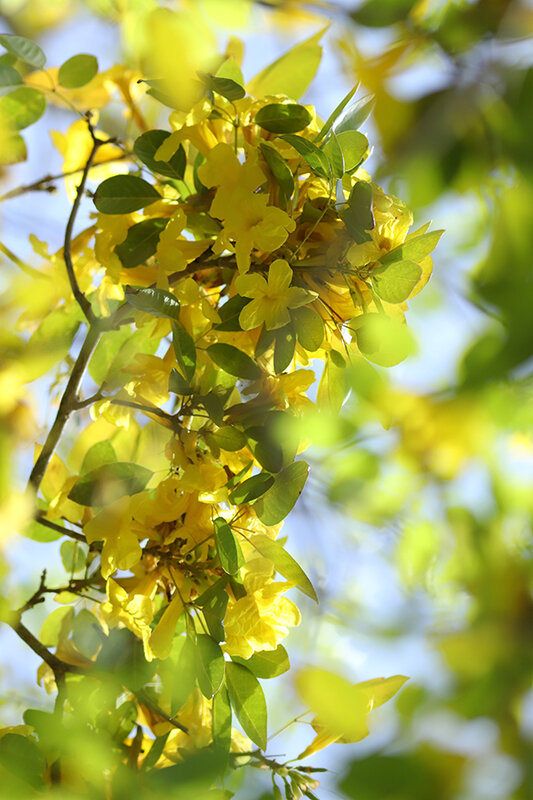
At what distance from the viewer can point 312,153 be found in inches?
18.5

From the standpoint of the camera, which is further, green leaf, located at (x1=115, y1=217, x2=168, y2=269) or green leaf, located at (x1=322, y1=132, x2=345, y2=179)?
green leaf, located at (x1=115, y1=217, x2=168, y2=269)

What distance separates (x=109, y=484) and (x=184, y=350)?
0.13 metres

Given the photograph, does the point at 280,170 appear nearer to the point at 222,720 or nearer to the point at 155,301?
the point at 155,301

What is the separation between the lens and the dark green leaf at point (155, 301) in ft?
1.50

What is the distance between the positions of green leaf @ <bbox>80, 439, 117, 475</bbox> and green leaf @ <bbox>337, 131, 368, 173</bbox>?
12.1 inches

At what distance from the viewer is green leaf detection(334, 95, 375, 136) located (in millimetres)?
489

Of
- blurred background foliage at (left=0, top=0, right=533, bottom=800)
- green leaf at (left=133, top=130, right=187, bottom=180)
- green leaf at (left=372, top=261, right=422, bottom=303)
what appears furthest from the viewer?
green leaf at (left=133, top=130, right=187, bottom=180)

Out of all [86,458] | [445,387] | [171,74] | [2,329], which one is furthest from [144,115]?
[445,387]

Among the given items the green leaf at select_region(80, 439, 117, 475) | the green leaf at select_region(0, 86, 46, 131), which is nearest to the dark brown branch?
the green leaf at select_region(80, 439, 117, 475)

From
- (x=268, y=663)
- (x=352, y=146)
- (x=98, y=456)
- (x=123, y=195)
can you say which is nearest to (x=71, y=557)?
(x=98, y=456)

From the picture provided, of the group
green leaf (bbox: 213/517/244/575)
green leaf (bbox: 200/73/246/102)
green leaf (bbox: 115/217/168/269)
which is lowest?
green leaf (bbox: 213/517/244/575)

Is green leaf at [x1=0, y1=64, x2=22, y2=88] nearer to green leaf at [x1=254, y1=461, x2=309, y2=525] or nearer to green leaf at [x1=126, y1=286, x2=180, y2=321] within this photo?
green leaf at [x1=126, y1=286, x2=180, y2=321]

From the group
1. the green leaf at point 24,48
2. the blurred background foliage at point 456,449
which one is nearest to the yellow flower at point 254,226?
the blurred background foliage at point 456,449

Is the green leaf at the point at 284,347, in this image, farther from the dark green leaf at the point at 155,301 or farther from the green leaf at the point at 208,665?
the green leaf at the point at 208,665
